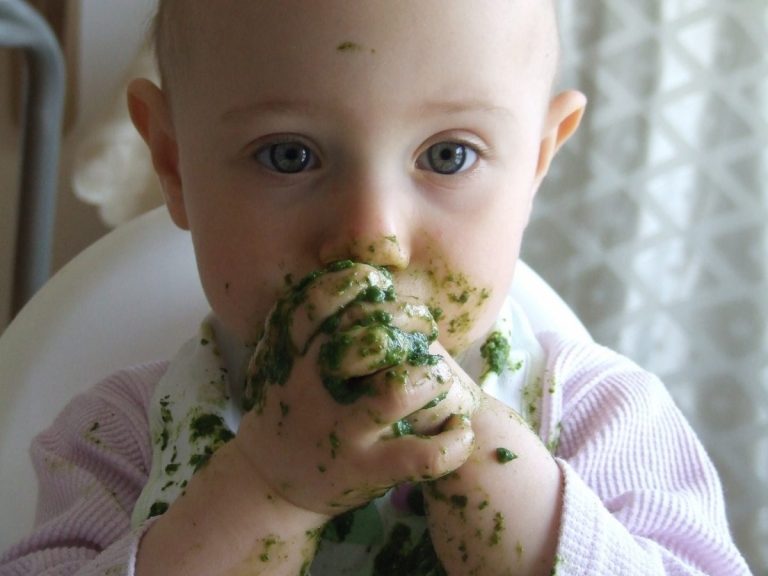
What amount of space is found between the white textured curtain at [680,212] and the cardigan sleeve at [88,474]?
2.07 ft

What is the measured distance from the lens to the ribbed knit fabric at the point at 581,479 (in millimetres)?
618

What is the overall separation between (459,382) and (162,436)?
30 cm

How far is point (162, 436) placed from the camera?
757 mm

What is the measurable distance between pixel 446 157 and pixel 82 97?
1.27m

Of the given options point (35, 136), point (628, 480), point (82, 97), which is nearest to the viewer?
point (628, 480)

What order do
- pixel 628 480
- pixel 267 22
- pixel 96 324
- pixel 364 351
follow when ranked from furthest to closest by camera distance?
pixel 96 324 < pixel 628 480 < pixel 267 22 < pixel 364 351

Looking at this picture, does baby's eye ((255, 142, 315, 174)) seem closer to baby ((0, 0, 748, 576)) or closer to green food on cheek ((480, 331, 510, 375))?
baby ((0, 0, 748, 576))

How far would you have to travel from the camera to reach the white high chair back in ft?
2.95

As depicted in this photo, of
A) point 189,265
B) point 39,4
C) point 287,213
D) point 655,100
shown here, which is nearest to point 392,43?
point 287,213

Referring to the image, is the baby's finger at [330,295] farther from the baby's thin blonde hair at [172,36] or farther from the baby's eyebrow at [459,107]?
the baby's thin blonde hair at [172,36]

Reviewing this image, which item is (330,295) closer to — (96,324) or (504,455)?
(504,455)

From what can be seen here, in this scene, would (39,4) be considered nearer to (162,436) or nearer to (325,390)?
(162,436)

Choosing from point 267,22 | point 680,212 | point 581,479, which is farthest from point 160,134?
point 680,212

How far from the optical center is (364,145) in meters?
0.58
